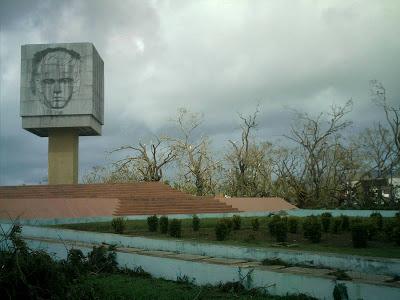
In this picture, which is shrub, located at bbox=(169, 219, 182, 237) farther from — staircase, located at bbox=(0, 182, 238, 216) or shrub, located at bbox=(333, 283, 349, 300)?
staircase, located at bbox=(0, 182, 238, 216)

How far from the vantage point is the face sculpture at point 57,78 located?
97.9 feet

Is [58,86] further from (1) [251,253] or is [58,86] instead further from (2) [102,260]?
(1) [251,253]

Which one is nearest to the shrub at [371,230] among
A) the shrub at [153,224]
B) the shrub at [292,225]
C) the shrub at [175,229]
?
→ the shrub at [292,225]

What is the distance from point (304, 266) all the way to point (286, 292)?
1.22 meters

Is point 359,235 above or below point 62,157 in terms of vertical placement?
below

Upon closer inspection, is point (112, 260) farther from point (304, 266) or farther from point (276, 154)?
point (276, 154)

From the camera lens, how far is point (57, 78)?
98.2 feet

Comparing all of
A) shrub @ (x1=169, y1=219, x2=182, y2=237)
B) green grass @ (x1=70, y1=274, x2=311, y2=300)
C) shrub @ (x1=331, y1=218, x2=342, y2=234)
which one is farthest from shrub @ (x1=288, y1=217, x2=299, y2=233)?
green grass @ (x1=70, y1=274, x2=311, y2=300)

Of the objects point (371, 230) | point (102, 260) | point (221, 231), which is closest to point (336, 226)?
point (371, 230)

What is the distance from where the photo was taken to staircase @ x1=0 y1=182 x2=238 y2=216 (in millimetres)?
21859

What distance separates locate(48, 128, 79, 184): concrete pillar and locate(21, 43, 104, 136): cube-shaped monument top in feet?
5.25

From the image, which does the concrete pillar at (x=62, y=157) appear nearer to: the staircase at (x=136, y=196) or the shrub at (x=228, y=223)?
the staircase at (x=136, y=196)

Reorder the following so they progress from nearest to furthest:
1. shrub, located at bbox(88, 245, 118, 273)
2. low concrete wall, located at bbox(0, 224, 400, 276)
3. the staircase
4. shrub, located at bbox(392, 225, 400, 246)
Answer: low concrete wall, located at bbox(0, 224, 400, 276)
shrub, located at bbox(88, 245, 118, 273)
shrub, located at bbox(392, 225, 400, 246)
the staircase

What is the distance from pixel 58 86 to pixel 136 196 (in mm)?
10787
